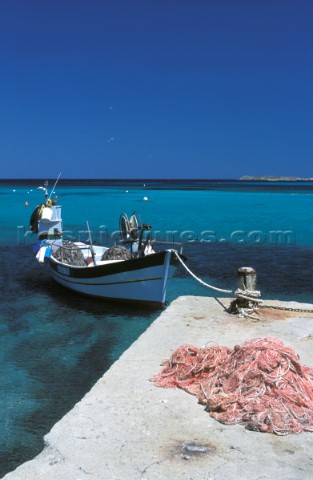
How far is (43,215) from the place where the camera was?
67.6 ft

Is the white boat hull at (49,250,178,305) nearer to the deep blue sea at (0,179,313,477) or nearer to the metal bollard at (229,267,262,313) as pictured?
the deep blue sea at (0,179,313,477)

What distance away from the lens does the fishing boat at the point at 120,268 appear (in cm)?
1433

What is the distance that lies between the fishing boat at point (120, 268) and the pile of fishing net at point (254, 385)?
262 inches

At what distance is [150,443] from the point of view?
212 inches

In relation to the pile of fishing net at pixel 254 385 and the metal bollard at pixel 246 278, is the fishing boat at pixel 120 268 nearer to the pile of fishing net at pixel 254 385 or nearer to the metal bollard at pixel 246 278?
the metal bollard at pixel 246 278

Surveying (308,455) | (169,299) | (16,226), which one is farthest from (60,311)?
(16,226)

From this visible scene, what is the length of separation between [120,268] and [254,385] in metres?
9.03

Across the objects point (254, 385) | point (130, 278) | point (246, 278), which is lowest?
point (130, 278)

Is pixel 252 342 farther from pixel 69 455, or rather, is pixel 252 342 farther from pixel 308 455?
pixel 69 455

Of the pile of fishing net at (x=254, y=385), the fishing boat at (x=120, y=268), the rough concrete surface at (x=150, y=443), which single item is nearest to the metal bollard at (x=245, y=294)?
the rough concrete surface at (x=150, y=443)

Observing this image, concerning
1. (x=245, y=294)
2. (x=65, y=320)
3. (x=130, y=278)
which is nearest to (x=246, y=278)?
(x=245, y=294)

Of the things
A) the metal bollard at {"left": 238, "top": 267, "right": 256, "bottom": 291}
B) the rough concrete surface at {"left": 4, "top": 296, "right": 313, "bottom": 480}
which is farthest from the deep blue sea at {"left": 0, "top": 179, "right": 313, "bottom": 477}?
the metal bollard at {"left": 238, "top": 267, "right": 256, "bottom": 291}

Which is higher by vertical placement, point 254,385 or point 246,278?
point 246,278

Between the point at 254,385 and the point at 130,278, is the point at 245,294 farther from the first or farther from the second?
the point at 130,278
